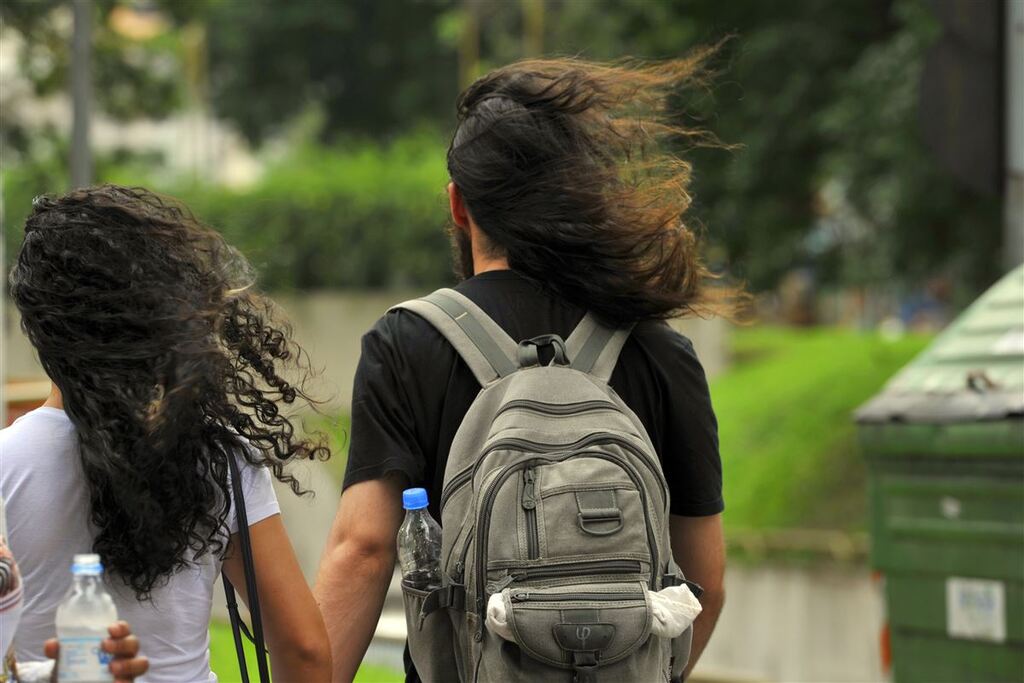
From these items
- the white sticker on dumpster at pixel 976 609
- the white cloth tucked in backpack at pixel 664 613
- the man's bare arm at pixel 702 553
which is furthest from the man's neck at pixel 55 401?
the white sticker on dumpster at pixel 976 609

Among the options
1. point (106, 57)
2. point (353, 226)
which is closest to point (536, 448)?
point (106, 57)

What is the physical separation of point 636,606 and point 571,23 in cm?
1467

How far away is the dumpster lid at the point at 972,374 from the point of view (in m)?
5.05

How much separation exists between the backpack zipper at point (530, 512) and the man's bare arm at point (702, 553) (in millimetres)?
560

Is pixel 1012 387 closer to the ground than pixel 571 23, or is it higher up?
closer to the ground

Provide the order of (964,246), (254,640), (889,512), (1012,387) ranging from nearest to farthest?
1. (254,640)
2. (1012,387)
3. (889,512)
4. (964,246)

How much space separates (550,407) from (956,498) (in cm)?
311

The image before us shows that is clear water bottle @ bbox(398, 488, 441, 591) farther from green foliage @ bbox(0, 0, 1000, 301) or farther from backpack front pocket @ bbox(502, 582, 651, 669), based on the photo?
green foliage @ bbox(0, 0, 1000, 301)

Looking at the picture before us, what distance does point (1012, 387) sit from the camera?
5.04m

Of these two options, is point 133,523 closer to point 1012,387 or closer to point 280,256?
point 1012,387

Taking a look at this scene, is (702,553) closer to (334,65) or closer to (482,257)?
(482,257)

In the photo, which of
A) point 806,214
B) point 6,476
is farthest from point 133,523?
point 806,214

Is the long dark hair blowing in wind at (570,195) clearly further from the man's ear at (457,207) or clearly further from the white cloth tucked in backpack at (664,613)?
the white cloth tucked in backpack at (664,613)

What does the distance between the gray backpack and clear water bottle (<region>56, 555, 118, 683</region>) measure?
645 millimetres
